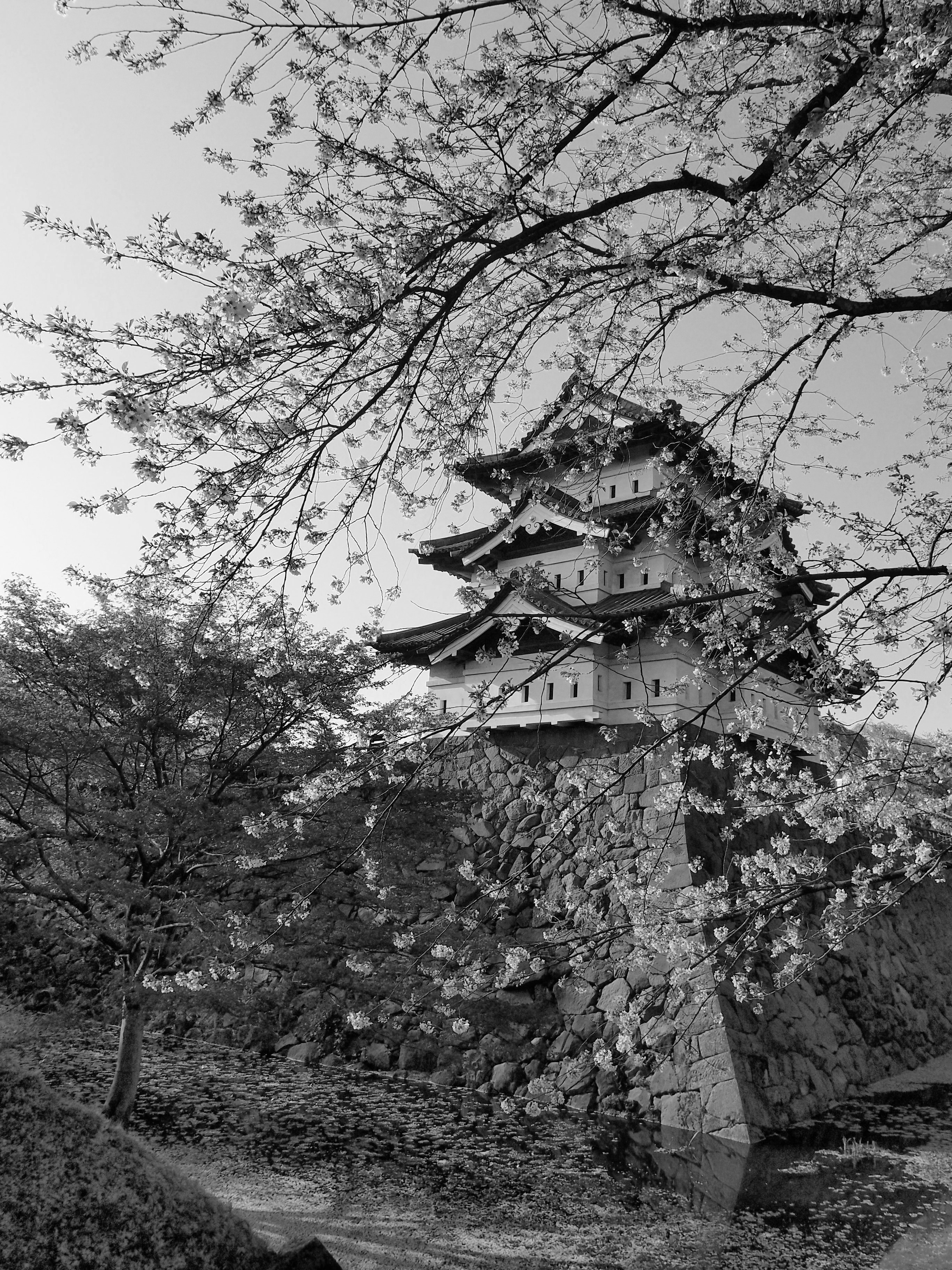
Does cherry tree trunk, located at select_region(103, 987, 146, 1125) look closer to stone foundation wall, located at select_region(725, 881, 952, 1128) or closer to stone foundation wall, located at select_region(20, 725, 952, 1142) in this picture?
stone foundation wall, located at select_region(20, 725, 952, 1142)

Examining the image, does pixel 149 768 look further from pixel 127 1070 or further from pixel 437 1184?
pixel 437 1184

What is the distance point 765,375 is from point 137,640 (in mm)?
5784

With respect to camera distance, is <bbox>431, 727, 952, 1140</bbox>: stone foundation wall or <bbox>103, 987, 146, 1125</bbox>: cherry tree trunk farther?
<bbox>431, 727, 952, 1140</bbox>: stone foundation wall

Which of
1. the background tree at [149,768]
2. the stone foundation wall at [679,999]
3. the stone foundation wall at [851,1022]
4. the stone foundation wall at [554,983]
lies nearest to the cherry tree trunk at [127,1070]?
the background tree at [149,768]

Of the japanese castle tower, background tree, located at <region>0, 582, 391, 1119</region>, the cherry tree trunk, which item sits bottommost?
the cherry tree trunk

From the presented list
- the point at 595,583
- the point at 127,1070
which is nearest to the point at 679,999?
the point at 127,1070

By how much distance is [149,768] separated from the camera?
7824 millimetres

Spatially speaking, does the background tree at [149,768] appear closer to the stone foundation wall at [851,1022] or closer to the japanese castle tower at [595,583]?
the japanese castle tower at [595,583]

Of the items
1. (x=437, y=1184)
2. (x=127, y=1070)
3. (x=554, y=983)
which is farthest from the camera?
(x=554, y=983)

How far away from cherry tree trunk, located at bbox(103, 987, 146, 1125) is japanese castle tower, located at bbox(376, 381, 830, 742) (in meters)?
3.96

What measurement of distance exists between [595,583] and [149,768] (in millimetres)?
6410

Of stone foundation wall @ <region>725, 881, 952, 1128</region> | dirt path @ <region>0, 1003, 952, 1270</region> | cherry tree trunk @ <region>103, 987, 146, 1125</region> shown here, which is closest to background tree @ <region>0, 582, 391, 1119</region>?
cherry tree trunk @ <region>103, 987, 146, 1125</region>

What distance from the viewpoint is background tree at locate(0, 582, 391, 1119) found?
20.4ft

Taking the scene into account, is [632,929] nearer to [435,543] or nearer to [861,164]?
[861,164]
